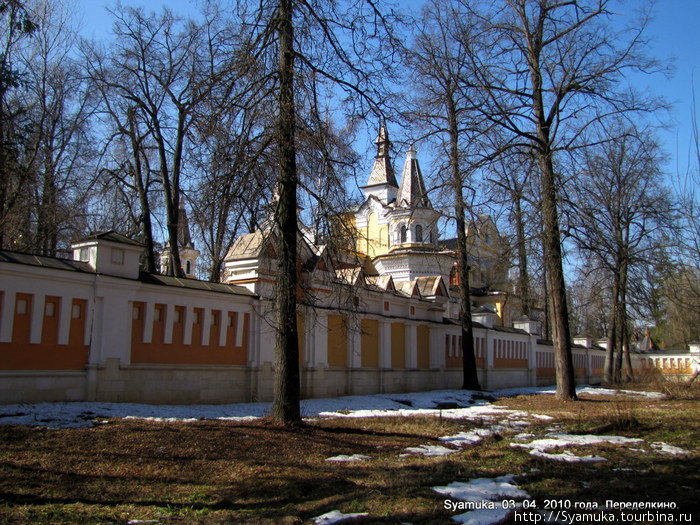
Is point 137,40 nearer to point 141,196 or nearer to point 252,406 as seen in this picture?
point 141,196

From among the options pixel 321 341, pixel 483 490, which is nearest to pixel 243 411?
pixel 321 341

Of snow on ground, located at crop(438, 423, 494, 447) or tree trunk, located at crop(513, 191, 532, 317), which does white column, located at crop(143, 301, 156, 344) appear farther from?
tree trunk, located at crop(513, 191, 532, 317)

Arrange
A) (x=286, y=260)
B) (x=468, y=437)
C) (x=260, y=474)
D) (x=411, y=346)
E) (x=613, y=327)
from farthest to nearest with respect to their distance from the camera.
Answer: (x=613, y=327)
(x=411, y=346)
(x=286, y=260)
(x=468, y=437)
(x=260, y=474)

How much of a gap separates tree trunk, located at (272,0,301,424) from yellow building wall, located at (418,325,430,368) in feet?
43.0

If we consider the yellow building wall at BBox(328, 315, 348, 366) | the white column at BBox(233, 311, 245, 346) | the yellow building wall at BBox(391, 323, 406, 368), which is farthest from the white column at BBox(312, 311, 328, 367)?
the yellow building wall at BBox(391, 323, 406, 368)

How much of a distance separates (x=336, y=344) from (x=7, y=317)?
9640 millimetres

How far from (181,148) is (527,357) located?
20.3 m

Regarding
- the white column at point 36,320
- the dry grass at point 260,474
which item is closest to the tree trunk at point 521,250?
the dry grass at point 260,474

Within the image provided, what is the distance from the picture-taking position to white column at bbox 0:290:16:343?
33.2ft

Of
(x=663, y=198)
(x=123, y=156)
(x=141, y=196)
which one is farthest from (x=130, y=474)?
(x=663, y=198)

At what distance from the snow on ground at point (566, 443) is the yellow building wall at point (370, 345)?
951cm

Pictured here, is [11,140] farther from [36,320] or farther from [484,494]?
[484,494]

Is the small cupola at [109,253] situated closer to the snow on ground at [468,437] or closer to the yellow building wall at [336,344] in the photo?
the yellow building wall at [336,344]

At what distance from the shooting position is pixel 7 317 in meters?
10.2
